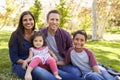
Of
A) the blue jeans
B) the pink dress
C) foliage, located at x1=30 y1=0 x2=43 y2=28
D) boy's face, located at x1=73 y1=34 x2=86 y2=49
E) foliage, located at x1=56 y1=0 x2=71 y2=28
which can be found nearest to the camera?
the blue jeans

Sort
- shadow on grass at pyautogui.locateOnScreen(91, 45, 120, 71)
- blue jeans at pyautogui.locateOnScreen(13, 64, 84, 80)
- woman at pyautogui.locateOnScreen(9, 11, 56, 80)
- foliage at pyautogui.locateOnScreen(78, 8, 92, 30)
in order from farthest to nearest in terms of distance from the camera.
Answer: foliage at pyautogui.locateOnScreen(78, 8, 92, 30) → shadow on grass at pyautogui.locateOnScreen(91, 45, 120, 71) → woman at pyautogui.locateOnScreen(9, 11, 56, 80) → blue jeans at pyautogui.locateOnScreen(13, 64, 84, 80)

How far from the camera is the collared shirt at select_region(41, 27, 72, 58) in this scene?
224 inches

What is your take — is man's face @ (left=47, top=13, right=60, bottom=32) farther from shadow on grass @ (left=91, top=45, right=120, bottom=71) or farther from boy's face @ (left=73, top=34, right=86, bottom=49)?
shadow on grass @ (left=91, top=45, right=120, bottom=71)

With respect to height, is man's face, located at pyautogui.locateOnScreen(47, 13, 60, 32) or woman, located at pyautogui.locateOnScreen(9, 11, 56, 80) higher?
man's face, located at pyautogui.locateOnScreen(47, 13, 60, 32)

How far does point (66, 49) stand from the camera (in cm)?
585

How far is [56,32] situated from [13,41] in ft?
2.68

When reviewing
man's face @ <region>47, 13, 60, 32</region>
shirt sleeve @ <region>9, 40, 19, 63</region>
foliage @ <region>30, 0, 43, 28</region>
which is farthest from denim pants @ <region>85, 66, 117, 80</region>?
foliage @ <region>30, 0, 43, 28</region>

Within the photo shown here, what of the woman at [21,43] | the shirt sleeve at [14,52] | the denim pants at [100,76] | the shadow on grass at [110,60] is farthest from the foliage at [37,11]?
the denim pants at [100,76]

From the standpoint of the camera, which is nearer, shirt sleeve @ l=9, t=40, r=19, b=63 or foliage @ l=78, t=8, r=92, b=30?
shirt sleeve @ l=9, t=40, r=19, b=63

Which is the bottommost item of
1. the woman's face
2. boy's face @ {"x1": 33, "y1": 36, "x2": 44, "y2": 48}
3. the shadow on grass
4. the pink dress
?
the shadow on grass

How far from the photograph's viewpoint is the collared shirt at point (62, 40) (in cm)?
568

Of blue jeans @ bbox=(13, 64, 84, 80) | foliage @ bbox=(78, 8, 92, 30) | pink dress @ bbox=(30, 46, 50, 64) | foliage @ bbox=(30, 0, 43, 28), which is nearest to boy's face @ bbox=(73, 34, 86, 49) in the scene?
blue jeans @ bbox=(13, 64, 84, 80)

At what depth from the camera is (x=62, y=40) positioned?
5723mm

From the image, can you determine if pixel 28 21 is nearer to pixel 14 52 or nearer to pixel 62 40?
pixel 14 52
